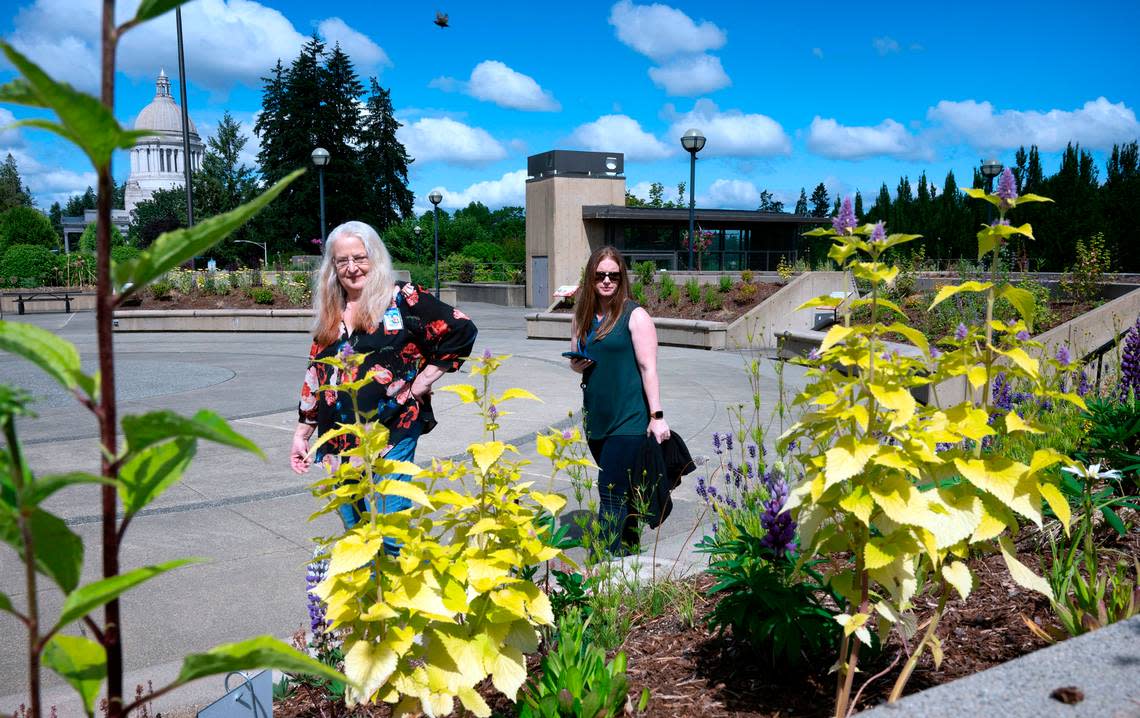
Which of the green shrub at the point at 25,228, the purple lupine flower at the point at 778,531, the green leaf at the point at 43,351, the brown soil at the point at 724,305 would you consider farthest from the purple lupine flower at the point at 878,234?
the green shrub at the point at 25,228

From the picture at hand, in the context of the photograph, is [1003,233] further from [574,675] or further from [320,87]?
[320,87]

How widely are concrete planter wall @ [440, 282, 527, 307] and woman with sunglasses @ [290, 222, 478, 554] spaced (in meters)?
29.1

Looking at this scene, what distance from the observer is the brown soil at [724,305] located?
60.7 feet

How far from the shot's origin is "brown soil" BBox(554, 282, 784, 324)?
1850 cm

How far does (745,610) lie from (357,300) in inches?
93.1

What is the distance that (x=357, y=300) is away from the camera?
4.07 metres

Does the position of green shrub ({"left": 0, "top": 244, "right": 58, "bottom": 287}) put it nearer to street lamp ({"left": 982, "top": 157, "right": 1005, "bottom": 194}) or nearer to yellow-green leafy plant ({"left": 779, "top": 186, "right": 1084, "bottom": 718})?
street lamp ({"left": 982, "top": 157, "right": 1005, "bottom": 194})

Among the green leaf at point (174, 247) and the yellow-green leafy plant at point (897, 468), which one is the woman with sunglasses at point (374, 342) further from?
the green leaf at point (174, 247)

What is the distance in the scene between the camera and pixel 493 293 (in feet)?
117

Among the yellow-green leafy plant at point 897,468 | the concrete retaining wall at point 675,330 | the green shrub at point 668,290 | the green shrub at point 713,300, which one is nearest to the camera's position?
the yellow-green leafy plant at point 897,468

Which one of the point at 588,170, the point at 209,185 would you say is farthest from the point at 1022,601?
the point at 209,185

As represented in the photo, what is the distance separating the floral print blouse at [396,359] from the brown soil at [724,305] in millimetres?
14093

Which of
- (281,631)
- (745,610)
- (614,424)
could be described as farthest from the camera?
(614,424)

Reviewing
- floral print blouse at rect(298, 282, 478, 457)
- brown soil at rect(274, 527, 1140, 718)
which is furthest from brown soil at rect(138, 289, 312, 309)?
brown soil at rect(274, 527, 1140, 718)
